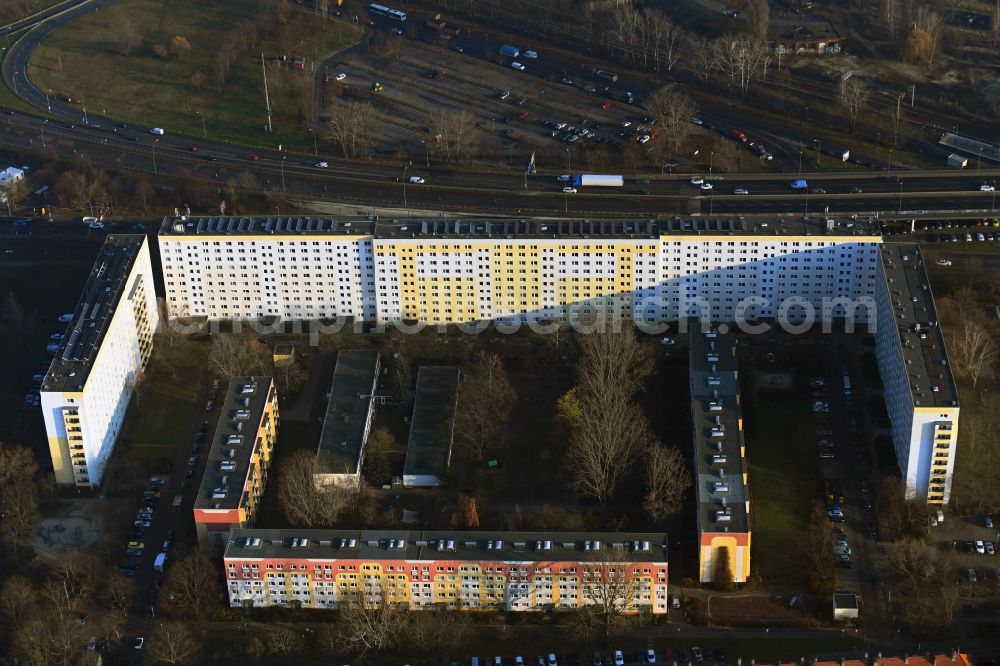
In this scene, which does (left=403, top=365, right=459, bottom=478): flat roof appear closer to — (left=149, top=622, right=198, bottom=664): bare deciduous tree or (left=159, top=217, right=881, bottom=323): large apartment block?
(left=159, top=217, right=881, bottom=323): large apartment block

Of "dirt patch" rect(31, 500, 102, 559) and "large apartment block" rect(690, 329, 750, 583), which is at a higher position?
"large apartment block" rect(690, 329, 750, 583)

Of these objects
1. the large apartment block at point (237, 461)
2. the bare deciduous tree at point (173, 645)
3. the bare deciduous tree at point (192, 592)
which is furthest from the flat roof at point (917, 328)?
the bare deciduous tree at point (173, 645)

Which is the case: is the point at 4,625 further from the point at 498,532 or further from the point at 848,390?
the point at 848,390

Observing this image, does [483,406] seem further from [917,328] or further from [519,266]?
[917,328]

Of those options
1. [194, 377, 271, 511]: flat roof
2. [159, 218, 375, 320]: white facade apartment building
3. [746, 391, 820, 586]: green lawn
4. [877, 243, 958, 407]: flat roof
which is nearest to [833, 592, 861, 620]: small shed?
[746, 391, 820, 586]: green lawn

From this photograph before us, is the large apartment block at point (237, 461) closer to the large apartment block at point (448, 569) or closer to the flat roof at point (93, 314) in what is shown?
the large apartment block at point (448, 569)

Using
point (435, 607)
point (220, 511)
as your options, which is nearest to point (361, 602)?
point (435, 607)
